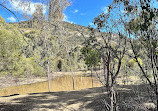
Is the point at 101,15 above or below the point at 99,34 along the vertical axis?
above

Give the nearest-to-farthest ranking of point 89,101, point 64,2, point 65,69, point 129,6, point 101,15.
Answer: point 129,6 < point 101,15 < point 89,101 < point 64,2 < point 65,69

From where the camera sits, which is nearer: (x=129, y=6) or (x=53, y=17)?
(x=129, y=6)

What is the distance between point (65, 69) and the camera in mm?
45094

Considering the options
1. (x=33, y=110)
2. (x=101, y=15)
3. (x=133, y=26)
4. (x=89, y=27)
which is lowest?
(x=33, y=110)

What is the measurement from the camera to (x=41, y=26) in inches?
537

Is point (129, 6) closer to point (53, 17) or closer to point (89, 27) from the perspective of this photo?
point (89, 27)

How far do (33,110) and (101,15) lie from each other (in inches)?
230

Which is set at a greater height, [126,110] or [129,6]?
[129,6]

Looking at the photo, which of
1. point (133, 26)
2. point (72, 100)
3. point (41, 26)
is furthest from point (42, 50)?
point (133, 26)

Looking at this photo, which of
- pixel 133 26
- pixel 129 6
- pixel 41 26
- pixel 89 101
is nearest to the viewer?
pixel 129 6

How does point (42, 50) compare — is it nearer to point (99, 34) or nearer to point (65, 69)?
point (99, 34)

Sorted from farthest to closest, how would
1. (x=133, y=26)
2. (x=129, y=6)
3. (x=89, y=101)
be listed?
(x=89, y=101) → (x=133, y=26) → (x=129, y=6)

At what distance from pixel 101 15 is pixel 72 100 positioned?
5.83 metres

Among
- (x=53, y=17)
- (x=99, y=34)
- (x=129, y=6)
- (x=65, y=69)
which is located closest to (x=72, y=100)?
(x=99, y=34)
